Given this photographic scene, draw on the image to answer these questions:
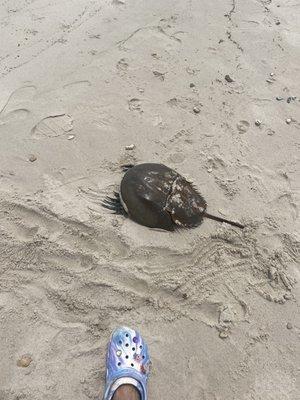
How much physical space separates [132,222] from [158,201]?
0.23 metres

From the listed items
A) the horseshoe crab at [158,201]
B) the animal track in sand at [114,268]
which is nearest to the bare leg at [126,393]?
the animal track in sand at [114,268]

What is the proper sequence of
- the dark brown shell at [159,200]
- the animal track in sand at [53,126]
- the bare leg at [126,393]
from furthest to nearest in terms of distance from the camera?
the animal track in sand at [53,126]
the dark brown shell at [159,200]
the bare leg at [126,393]

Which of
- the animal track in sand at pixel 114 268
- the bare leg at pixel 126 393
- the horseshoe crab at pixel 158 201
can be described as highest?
the horseshoe crab at pixel 158 201

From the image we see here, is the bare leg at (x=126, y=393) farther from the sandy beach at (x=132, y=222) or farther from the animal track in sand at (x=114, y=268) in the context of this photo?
the animal track in sand at (x=114, y=268)

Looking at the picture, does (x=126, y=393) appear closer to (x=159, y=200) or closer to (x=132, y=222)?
(x=132, y=222)

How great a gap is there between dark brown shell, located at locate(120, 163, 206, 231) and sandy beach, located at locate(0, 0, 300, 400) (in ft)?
0.28

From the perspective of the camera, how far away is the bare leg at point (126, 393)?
6.74 feet

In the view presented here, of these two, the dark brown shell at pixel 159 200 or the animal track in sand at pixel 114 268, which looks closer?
the animal track in sand at pixel 114 268

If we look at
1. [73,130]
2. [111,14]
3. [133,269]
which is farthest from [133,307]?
[111,14]

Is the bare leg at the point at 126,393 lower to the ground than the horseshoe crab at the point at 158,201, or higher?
lower

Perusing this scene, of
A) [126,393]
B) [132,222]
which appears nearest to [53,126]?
[132,222]

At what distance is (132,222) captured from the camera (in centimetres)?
256

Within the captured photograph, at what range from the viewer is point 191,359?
2.15 metres

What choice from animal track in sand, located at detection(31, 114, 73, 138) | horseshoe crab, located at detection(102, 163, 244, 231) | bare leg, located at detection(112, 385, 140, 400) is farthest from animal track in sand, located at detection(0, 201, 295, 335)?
animal track in sand, located at detection(31, 114, 73, 138)
